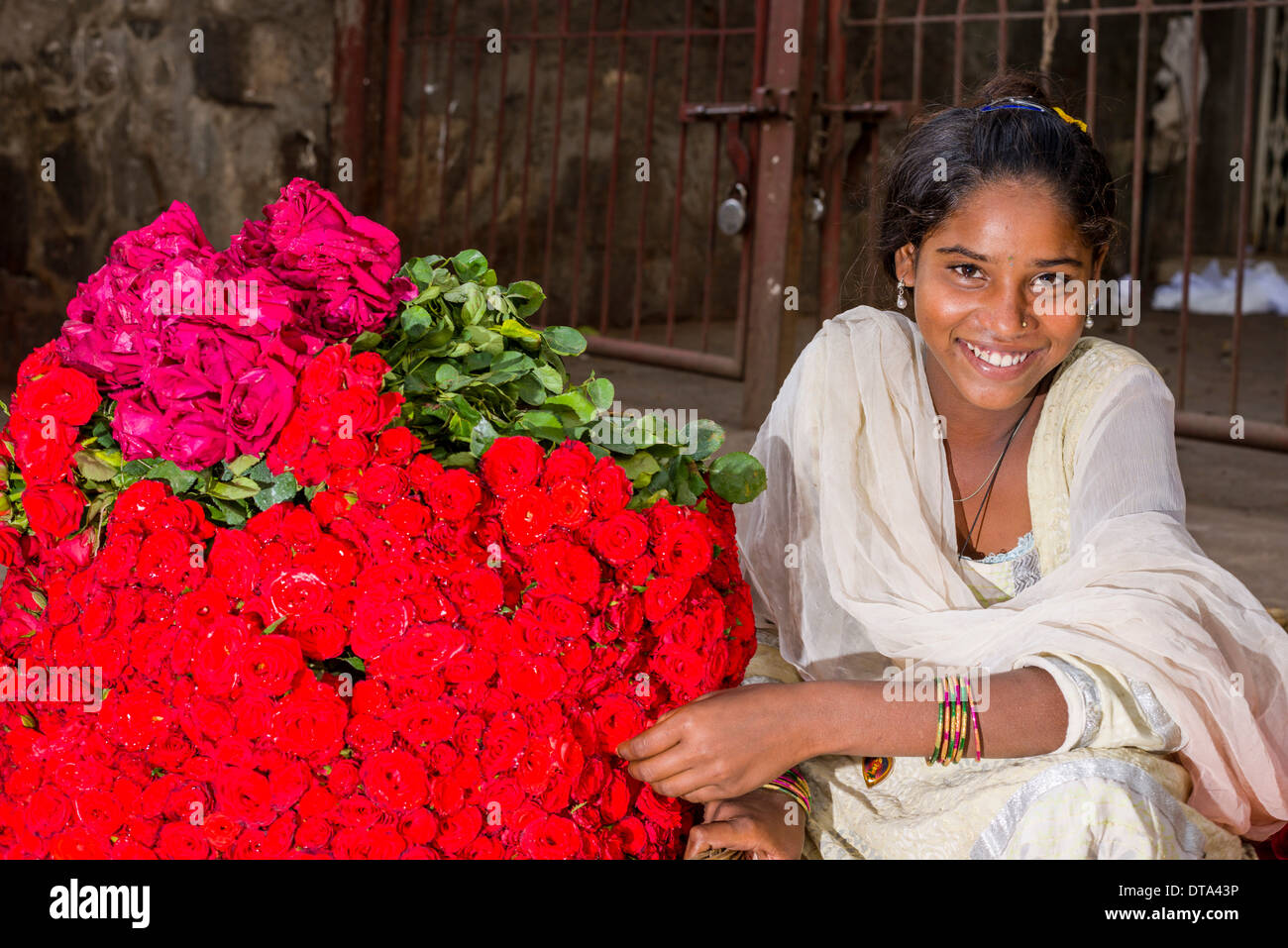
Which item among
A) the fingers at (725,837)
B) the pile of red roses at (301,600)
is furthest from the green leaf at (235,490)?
the fingers at (725,837)

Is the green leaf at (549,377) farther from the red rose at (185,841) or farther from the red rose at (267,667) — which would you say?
the red rose at (185,841)

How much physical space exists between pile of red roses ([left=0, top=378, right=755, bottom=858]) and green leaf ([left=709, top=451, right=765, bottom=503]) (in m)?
0.19

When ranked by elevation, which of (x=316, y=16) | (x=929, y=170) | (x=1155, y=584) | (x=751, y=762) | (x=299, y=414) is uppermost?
(x=316, y=16)

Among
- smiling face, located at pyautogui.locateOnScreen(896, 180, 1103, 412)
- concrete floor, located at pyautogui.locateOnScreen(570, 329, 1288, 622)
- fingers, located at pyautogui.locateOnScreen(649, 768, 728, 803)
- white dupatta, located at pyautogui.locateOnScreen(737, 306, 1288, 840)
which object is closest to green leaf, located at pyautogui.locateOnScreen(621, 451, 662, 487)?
fingers, located at pyautogui.locateOnScreen(649, 768, 728, 803)

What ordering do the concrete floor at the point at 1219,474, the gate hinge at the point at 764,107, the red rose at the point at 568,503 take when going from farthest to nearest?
the gate hinge at the point at 764,107 → the concrete floor at the point at 1219,474 → the red rose at the point at 568,503

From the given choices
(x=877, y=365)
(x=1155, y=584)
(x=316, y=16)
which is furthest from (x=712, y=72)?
(x=1155, y=584)

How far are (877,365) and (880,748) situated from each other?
0.69m

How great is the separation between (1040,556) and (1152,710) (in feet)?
1.33

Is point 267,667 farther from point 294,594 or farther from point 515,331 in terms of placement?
point 515,331

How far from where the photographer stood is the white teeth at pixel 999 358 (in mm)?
1808

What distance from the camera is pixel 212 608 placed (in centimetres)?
130

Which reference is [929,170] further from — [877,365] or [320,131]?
[320,131]

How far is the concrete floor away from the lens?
10.8 feet
